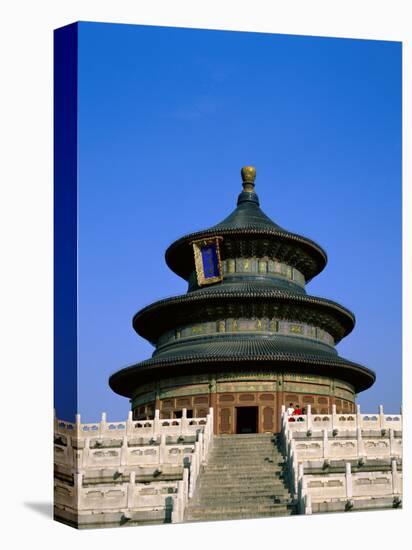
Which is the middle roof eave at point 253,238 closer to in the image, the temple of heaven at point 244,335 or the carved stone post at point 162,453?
the temple of heaven at point 244,335

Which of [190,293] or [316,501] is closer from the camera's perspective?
[316,501]

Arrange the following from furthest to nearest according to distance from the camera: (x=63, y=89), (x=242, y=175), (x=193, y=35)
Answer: (x=242, y=175)
(x=193, y=35)
(x=63, y=89)

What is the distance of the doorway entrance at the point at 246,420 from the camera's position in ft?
102

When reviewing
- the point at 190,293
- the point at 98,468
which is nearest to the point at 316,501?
the point at 98,468

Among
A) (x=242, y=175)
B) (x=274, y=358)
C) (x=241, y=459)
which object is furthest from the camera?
(x=242, y=175)

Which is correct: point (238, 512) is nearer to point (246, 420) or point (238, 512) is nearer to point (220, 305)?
point (246, 420)

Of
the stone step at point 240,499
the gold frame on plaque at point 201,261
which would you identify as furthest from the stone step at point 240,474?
the gold frame on plaque at point 201,261

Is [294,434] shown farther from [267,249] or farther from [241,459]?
[267,249]

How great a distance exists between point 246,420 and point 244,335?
112 inches

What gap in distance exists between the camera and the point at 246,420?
31.8 m

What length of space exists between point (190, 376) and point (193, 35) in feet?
41.7

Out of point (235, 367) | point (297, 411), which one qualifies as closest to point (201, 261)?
point (235, 367)

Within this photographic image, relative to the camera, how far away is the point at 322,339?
3459cm

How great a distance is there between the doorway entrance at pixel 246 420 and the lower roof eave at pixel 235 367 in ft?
4.19
